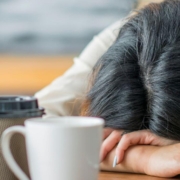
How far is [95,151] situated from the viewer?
541mm

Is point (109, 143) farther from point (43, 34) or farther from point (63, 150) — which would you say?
point (43, 34)

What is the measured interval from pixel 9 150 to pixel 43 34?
161 centimetres

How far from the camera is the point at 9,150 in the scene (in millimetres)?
564

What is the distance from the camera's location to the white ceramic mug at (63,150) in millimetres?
522

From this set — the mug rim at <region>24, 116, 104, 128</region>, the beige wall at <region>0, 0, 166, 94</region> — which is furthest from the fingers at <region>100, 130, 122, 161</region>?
the beige wall at <region>0, 0, 166, 94</region>

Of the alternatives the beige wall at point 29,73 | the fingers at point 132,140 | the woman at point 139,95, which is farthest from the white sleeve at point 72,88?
the beige wall at point 29,73

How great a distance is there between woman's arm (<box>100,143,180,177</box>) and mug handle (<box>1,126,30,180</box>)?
0.27 meters

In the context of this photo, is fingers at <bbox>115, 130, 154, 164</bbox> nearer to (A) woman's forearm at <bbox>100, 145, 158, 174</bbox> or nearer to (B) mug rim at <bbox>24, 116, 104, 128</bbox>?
(A) woman's forearm at <bbox>100, 145, 158, 174</bbox>

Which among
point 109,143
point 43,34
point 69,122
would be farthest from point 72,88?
point 43,34

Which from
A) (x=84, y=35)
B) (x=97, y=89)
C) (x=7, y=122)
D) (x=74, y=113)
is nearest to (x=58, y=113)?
(x=74, y=113)

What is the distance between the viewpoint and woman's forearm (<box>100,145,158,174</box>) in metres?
0.79

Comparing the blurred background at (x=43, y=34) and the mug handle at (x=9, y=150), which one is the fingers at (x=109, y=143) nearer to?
the mug handle at (x=9, y=150)

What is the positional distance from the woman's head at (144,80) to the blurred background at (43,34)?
112 cm

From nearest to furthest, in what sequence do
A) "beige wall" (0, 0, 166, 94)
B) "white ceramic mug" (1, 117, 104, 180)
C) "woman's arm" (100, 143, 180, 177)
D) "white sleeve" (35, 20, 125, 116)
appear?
"white ceramic mug" (1, 117, 104, 180) → "woman's arm" (100, 143, 180, 177) → "white sleeve" (35, 20, 125, 116) → "beige wall" (0, 0, 166, 94)
